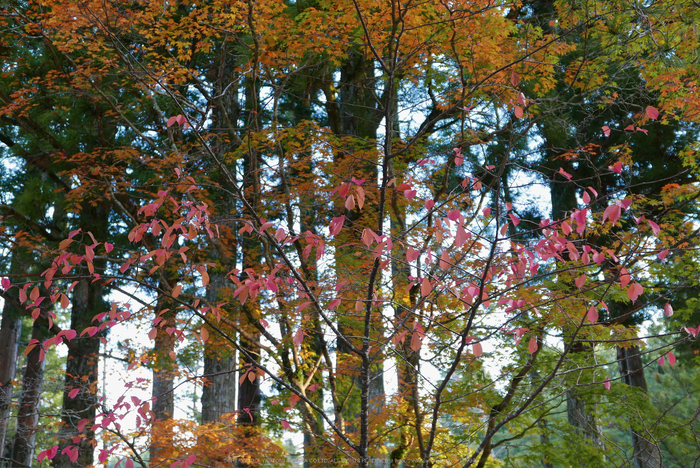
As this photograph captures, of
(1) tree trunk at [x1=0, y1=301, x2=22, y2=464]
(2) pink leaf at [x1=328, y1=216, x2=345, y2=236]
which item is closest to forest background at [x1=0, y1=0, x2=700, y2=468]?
(2) pink leaf at [x1=328, y1=216, x2=345, y2=236]

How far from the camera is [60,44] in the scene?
5539mm

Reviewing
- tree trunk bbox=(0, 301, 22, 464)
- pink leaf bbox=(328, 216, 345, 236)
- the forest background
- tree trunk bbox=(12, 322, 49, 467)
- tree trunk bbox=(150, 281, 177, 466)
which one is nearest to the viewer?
pink leaf bbox=(328, 216, 345, 236)

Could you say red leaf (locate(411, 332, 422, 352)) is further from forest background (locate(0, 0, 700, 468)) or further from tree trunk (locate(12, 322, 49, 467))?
tree trunk (locate(12, 322, 49, 467))

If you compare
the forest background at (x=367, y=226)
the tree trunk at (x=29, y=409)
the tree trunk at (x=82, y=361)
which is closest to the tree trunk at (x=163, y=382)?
the forest background at (x=367, y=226)

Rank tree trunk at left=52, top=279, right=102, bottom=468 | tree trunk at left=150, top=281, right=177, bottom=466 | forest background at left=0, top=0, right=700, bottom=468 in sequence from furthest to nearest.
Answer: tree trunk at left=52, top=279, right=102, bottom=468, tree trunk at left=150, top=281, right=177, bottom=466, forest background at left=0, top=0, right=700, bottom=468

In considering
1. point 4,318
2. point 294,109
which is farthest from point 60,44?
point 4,318

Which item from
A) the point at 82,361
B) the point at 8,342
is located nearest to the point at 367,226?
the point at 82,361

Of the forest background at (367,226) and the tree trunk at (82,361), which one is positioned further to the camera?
the tree trunk at (82,361)

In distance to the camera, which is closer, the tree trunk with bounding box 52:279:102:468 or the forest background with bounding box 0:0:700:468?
the forest background with bounding box 0:0:700:468

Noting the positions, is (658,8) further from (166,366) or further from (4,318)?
(4,318)

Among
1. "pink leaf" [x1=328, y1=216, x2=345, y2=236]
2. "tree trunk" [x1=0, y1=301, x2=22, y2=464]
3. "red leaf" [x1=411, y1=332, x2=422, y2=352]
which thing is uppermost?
"tree trunk" [x1=0, y1=301, x2=22, y2=464]

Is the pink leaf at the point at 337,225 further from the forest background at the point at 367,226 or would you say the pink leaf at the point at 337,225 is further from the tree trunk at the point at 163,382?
the tree trunk at the point at 163,382

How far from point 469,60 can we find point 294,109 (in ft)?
23.4

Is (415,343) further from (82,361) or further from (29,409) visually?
(29,409)
